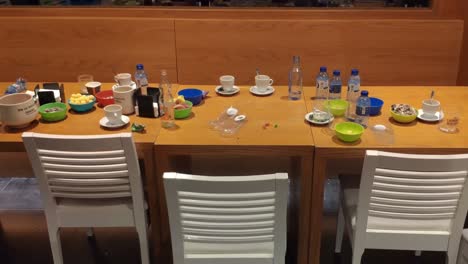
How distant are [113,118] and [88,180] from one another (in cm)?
29

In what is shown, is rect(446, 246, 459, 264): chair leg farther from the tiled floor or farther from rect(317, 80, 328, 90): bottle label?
rect(317, 80, 328, 90): bottle label

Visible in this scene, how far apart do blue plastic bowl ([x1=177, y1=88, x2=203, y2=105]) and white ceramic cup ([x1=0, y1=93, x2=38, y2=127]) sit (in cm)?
64

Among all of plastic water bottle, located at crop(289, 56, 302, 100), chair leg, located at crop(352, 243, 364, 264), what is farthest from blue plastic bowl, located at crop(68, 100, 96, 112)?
chair leg, located at crop(352, 243, 364, 264)

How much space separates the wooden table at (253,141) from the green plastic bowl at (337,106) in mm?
113

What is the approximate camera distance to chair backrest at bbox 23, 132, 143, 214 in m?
1.74

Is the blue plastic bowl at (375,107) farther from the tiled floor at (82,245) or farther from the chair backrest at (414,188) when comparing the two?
the tiled floor at (82,245)

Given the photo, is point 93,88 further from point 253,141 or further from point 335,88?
point 335,88

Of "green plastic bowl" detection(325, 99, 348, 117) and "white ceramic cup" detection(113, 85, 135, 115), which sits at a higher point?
"white ceramic cup" detection(113, 85, 135, 115)

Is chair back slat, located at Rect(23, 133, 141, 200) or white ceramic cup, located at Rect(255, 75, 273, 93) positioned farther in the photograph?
white ceramic cup, located at Rect(255, 75, 273, 93)

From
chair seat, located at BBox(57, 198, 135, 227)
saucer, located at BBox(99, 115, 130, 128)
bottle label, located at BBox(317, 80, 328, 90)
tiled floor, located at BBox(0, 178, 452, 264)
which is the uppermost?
bottle label, located at BBox(317, 80, 328, 90)

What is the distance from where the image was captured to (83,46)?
318 centimetres

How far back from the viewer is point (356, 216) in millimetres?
1812

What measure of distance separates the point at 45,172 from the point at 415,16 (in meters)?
2.46

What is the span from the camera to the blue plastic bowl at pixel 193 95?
2207 millimetres
